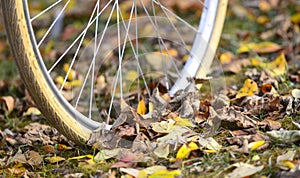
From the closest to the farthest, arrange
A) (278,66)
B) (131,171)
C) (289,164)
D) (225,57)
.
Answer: (289,164) → (131,171) → (278,66) → (225,57)

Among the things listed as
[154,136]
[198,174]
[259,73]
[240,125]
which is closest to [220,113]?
[240,125]

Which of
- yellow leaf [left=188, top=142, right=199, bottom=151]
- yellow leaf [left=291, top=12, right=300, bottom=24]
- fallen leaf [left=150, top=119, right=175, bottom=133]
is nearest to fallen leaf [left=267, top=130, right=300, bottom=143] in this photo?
yellow leaf [left=188, top=142, right=199, bottom=151]

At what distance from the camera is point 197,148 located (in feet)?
6.36

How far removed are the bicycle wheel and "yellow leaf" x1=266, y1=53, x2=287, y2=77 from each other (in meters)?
0.31

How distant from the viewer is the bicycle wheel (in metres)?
1.91

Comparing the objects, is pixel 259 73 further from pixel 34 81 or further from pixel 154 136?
pixel 34 81

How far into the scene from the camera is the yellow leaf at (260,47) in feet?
10.2

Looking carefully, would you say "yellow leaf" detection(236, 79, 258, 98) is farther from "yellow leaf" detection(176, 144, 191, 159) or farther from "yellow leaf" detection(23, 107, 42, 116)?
"yellow leaf" detection(23, 107, 42, 116)

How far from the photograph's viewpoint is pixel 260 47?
3.17 meters

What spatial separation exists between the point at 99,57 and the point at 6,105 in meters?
0.48

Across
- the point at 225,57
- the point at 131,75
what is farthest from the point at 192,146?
the point at 225,57

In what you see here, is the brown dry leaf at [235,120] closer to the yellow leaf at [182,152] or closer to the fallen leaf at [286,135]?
the fallen leaf at [286,135]

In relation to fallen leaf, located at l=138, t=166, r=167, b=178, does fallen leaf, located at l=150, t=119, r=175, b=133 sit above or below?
above

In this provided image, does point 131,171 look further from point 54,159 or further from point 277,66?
point 277,66
